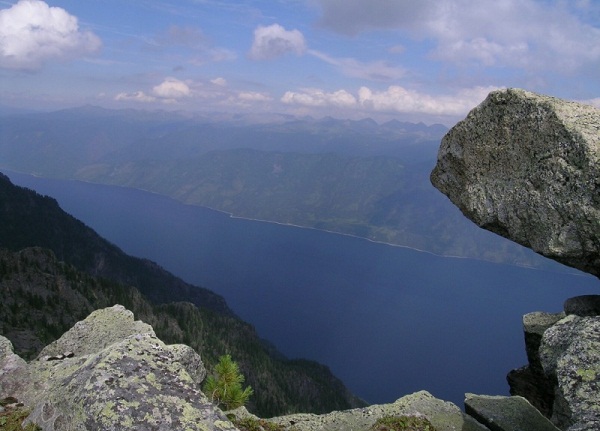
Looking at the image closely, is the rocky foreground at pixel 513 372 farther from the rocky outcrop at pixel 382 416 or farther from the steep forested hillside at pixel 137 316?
the steep forested hillside at pixel 137 316

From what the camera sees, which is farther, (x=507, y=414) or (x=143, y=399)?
(x=507, y=414)

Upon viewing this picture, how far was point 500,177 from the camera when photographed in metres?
16.0

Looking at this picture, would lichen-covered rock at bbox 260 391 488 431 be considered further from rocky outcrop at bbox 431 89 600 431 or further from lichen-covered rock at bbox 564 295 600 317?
lichen-covered rock at bbox 564 295 600 317

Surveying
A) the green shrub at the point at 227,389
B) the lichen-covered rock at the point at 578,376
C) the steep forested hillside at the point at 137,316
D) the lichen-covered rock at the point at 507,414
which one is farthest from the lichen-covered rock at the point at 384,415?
the steep forested hillside at the point at 137,316

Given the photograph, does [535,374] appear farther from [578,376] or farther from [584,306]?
[578,376]

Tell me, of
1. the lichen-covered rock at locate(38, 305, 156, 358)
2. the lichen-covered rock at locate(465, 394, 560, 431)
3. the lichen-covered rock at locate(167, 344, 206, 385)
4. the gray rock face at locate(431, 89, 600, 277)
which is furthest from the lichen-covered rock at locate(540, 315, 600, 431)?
the lichen-covered rock at locate(38, 305, 156, 358)

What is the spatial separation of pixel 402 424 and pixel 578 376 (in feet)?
20.7

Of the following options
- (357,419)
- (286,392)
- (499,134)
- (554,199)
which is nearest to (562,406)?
(554,199)

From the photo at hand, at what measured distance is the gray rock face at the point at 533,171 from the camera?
12984 millimetres

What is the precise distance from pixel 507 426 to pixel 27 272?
6109 inches

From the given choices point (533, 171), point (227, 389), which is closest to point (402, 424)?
point (227, 389)

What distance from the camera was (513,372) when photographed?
17.9 metres

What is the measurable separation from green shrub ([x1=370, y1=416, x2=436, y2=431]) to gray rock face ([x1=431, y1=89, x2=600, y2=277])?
7328 mm

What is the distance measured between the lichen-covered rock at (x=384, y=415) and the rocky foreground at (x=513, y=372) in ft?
0.19
